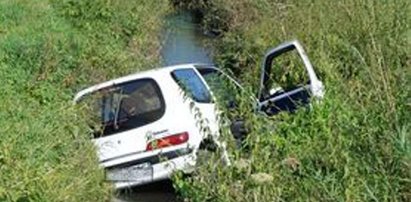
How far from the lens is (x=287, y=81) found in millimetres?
9352

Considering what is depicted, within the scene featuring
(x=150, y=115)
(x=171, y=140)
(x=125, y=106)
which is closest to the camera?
(x=171, y=140)

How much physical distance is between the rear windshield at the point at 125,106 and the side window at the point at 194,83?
326 millimetres

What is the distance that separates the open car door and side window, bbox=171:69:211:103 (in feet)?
1.96

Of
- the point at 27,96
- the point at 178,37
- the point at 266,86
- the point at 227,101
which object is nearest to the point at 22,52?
the point at 27,96

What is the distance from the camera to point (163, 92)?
31.1 ft

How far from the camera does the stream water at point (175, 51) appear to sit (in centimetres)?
954

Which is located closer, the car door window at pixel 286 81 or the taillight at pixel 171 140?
the car door window at pixel 286 81

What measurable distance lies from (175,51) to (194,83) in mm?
11395

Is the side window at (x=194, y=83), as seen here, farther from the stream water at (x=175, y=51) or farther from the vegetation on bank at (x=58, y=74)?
the vegetation on bank at (x=58, y=74)

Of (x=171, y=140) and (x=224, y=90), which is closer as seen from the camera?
(x=224, y=90)

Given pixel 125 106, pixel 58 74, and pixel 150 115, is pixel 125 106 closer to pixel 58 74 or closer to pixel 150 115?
pixel 150 115

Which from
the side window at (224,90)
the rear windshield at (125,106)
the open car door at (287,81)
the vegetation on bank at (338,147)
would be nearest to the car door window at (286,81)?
the open car door at (287,81)

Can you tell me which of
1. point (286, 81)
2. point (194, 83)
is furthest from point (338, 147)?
point (194, 83)

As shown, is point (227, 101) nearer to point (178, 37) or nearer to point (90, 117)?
point (90, 117)
